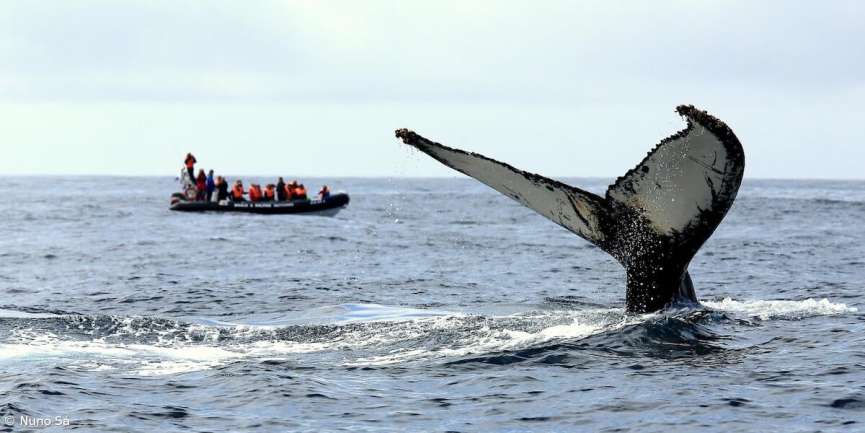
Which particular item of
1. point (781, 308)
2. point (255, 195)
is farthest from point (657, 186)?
point (255, 195)

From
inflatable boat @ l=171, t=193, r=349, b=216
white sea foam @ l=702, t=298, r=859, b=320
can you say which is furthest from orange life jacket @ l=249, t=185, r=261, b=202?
white sea foam @ l=702, t=298, r=859, b=320

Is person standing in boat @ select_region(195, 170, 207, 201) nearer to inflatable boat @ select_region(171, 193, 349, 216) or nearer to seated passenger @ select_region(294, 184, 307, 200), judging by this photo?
inflatable boat @ select_region(171, 193, 349, 216)

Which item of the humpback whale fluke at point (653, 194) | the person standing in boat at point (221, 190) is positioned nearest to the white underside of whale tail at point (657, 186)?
the humpback whale fluke at point (653, 194)

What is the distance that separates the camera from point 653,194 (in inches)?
313

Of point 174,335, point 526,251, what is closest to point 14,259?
point 526,251

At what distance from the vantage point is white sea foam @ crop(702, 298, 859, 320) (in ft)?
38.0

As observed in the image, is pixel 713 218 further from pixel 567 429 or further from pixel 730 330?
pixel 730 330

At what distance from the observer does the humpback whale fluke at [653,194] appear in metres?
7.31

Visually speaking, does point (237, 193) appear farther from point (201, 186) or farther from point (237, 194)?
point (201, 186)

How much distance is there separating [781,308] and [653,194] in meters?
4.85

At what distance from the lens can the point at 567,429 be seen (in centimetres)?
724

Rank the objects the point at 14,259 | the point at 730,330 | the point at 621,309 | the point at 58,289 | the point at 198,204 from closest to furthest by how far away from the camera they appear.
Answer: the point at 730,330 → the point at 621,309 → the point at 58,289 → the point at 14,259 → the point at 198,204

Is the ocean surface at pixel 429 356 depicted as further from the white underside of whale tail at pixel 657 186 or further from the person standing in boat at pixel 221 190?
the person standing in boat at pixel 221 190

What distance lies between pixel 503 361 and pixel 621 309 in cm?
257
